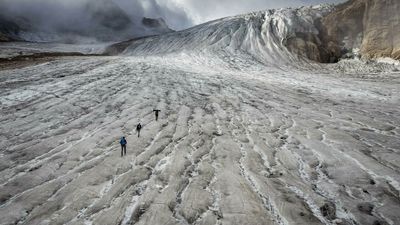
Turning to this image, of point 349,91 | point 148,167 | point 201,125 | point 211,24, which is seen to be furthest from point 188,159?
point 211,24

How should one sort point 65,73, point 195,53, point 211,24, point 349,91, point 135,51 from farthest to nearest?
point 211,24 < point 135,51 < point 195,53 < point 65,73 < point 349,91

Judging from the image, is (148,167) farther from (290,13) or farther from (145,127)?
(290,13)

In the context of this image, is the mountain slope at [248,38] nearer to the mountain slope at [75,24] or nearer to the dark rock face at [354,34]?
the dark rock face at [354,34]

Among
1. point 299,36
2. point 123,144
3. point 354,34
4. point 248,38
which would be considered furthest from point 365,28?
point 123,144

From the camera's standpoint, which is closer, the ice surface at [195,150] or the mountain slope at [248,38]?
the ice surface at [195,150]

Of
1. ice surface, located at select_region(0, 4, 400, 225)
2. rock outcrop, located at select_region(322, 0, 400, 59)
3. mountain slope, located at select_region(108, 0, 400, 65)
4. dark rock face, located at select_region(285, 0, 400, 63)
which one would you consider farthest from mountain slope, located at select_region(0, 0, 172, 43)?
ice surface, located at select_region(0, 4, 400, 225)

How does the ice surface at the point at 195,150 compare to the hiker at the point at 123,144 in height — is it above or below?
below

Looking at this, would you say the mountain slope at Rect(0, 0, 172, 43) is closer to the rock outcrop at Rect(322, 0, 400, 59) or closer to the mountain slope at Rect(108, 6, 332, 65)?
the mountain slope at Rect(108, 6, 332, 65)

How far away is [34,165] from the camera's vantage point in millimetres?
6984

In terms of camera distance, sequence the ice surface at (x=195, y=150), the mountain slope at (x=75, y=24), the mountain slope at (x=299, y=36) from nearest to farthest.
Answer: the ice surface at (x=195, y=150) → the mountain slope at (x=299, y=36) → the mountain slope at (x=75, y=24)

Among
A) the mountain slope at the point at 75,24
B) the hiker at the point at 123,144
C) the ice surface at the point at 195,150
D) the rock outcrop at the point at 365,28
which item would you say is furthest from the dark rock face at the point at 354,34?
the mountain slope at the point at 75,24

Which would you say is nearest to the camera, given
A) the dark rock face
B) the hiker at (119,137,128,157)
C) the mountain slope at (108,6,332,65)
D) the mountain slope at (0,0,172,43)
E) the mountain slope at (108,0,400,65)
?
the hiker at (119,137,128,157)

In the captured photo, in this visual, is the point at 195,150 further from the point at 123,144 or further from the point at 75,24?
the point at 75,24

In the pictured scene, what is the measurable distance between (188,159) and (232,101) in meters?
5.81
